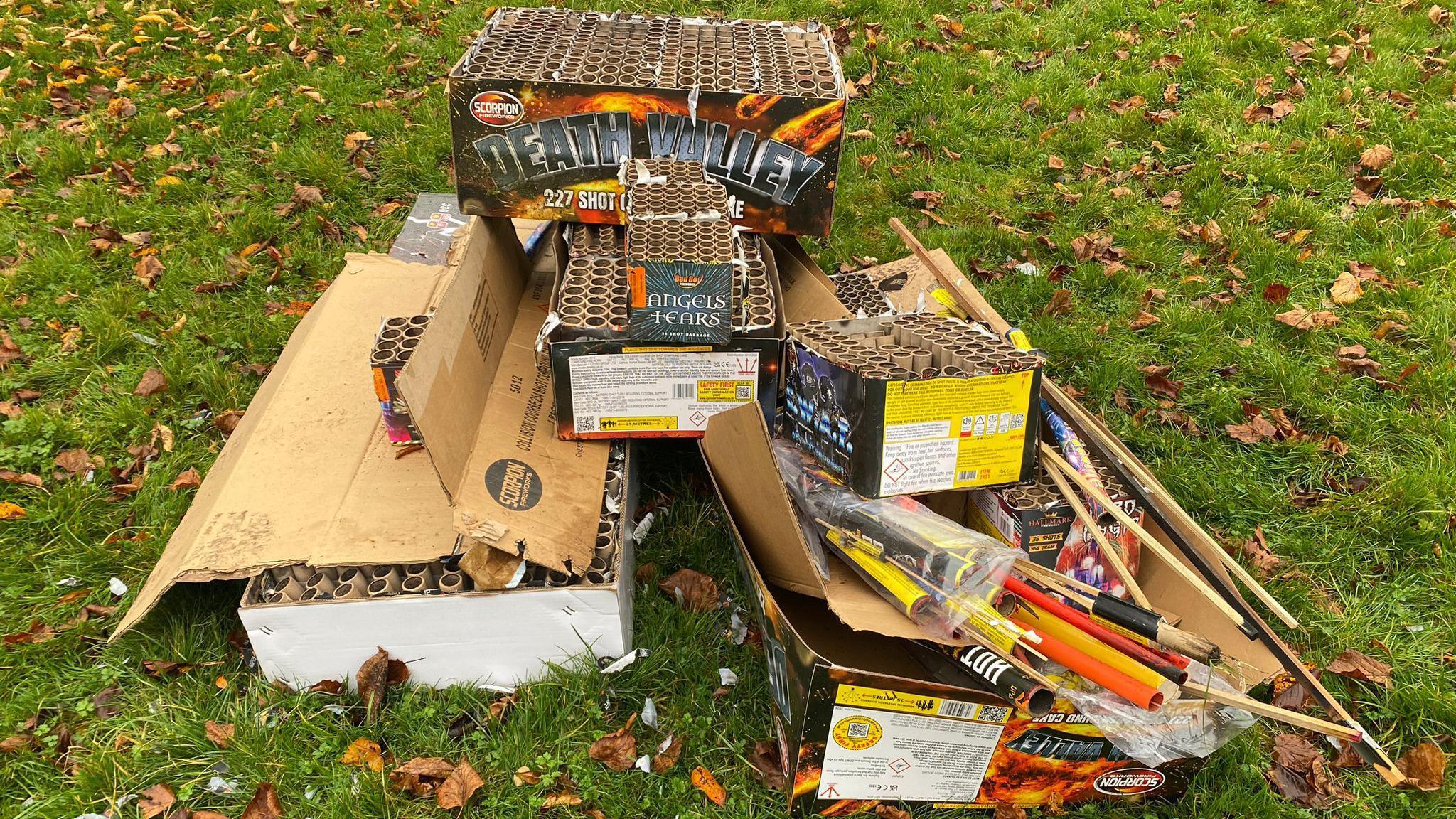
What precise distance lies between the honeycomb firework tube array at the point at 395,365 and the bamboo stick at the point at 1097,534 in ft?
6.39

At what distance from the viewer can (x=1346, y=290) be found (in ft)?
13.7

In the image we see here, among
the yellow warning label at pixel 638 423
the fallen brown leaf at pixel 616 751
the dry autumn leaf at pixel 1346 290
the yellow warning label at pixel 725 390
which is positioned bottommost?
the fallen brown leaf at pixel 616 751

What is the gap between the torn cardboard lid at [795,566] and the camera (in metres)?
2.31

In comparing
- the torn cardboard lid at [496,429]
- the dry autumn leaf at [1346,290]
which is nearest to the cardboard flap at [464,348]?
the torn cardboard lid at [496,429]

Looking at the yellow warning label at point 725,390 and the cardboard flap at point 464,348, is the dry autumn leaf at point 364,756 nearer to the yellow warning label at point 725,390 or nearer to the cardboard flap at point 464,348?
the cardboard flap at point 464,348

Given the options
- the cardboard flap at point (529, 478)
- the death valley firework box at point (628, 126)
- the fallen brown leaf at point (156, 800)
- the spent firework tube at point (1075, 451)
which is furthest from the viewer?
the death valley firework box at point (628, 126)

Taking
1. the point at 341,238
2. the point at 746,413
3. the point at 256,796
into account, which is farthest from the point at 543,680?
the point at 341,238

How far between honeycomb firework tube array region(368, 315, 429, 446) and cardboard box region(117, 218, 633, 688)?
97mm

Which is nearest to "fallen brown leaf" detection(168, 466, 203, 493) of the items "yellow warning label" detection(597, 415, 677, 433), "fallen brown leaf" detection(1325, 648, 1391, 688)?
"yellow warning label" detection(597, 415, 677, 433)

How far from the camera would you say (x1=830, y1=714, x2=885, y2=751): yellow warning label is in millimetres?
2270

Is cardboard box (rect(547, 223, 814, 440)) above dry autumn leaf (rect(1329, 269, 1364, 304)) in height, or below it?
above

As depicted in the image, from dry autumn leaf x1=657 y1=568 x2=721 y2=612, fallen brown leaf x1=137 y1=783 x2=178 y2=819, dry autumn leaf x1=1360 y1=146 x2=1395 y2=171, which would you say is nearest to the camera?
fallen brown leaf x1=137 y1=783 x2=178 y2=819

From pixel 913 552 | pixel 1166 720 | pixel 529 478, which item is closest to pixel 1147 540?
pixel 1166 720

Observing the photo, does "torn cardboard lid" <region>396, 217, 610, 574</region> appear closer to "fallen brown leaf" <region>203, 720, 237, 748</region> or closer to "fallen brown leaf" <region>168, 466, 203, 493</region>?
"fallen brown leaf" <region>203, 720, 237, 748</region>
